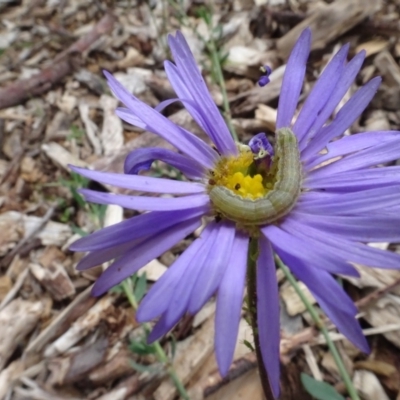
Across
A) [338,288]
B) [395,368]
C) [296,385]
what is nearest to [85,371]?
[296,385]

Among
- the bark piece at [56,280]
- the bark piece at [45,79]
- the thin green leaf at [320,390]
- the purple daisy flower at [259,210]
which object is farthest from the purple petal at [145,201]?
the bark piece at [45,79]

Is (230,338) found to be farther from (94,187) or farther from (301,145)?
(94,187)

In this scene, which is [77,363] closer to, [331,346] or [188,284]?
[331,346]

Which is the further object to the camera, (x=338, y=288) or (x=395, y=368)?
(x=395, y=368)

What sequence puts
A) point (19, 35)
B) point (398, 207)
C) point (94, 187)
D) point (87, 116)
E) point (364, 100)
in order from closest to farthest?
point (398, 207) < point (364, 100) < point (94, 187) < point (87, 116) < point (19, 35)

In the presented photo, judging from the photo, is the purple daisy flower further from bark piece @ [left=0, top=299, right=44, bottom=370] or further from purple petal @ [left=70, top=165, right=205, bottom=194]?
bark piece @ [left=0, top=299, right=44, bottom=370]

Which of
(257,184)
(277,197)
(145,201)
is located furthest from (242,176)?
(145,201)
